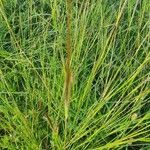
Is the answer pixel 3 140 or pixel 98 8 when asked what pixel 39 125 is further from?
pixel 98 8

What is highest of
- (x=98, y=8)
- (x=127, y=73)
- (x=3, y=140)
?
(x=98, y=8)

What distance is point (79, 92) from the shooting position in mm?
1065

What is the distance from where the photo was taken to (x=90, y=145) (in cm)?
105

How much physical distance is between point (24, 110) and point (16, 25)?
0.44m

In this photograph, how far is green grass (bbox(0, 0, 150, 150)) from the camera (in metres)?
0.92

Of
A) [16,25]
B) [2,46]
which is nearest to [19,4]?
[16,25]

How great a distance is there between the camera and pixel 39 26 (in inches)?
53.4

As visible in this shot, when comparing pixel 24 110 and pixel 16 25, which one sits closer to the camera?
pixel 24 110

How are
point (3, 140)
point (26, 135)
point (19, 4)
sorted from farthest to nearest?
point (19, 4), point (3, 140), point (26, 135)

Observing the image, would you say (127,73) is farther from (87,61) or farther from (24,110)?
(24,110)

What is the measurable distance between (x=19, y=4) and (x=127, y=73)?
619 millimetres

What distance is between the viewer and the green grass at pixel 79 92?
92 centimetres

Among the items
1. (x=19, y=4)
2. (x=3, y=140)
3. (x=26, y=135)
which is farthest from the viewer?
(x=19, y=4)

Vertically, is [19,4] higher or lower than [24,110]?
higher
